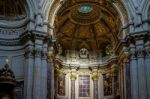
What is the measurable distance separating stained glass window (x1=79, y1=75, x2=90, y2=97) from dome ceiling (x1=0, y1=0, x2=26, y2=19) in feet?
34.5

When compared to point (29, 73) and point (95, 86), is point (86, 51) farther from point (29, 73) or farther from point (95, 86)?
point (29, 73)

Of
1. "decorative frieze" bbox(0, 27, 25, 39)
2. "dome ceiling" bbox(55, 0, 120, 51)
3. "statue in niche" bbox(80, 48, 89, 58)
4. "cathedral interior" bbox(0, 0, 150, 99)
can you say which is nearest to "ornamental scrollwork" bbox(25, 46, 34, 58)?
"cathedral interior" bbox(0, 0, 150, 99)

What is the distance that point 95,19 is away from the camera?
3344 cm

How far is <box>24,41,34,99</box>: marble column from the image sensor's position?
78.0ft

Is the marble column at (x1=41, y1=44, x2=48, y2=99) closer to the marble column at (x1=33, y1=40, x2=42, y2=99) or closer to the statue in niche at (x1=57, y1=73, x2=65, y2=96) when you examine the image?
the marble column at (x1=33, y1=40, x2=42, y2=99)

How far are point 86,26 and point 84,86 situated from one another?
234 inches

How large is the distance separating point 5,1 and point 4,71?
6.36 meters

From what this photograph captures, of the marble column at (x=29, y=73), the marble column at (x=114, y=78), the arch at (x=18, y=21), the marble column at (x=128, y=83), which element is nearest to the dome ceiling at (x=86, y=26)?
the marble column at (x=114, y=78)

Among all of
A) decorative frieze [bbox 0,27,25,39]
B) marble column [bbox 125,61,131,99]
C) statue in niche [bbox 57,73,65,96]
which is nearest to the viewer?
Result: marble column [bbox 125,61,131,99]

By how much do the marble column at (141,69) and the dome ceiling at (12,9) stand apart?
9067 mm

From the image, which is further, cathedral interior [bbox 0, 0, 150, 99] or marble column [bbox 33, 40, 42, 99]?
cathedral interior [bbox 0, 0, 150, 99]

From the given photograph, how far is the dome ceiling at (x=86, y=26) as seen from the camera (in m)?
31.0

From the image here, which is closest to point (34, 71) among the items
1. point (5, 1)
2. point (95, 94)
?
point (5, 1)

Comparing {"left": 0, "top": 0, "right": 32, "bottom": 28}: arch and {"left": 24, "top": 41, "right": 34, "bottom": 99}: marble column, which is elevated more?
{"left": 0, "top": 0, "right": 32, "bottom": 28}: arch
